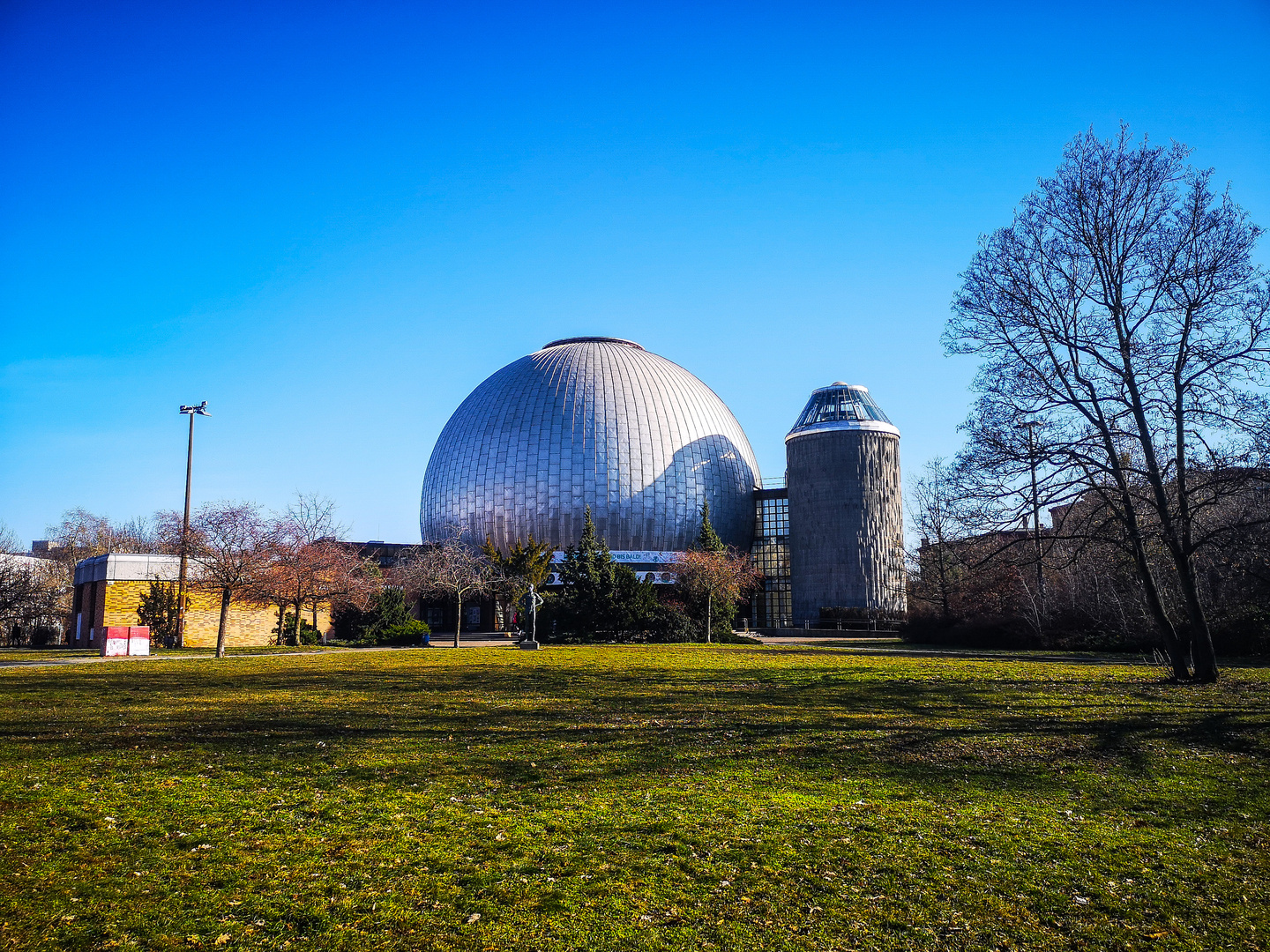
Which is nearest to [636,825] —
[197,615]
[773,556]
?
[197,615]

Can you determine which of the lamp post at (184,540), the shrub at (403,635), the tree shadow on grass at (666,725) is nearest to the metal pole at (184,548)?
the lamp post at (184,540)

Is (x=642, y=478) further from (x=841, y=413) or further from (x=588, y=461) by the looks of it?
(x=841, y=413)

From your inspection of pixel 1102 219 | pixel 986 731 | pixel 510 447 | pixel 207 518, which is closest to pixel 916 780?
pixel 986 731

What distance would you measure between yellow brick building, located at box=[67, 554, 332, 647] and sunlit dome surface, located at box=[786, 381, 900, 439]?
126ft

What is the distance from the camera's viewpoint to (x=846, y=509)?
Answer: 57312mm

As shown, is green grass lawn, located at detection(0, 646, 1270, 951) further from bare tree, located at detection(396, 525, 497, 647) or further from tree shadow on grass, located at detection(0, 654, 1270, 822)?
bare tree, located at detection(396, 525, 497, 647)

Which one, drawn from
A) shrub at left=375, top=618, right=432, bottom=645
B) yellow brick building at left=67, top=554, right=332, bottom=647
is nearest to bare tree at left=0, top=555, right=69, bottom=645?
yellow brick building at left=67, top=554, right=332, bottom=647

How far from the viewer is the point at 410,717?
11.9 metres

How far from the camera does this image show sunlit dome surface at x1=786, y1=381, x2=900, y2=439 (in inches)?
2291

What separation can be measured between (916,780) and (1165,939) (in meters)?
3.49

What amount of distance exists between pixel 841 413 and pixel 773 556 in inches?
504

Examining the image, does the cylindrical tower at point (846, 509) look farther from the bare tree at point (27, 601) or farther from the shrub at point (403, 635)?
the bare tree at point (27, 601)

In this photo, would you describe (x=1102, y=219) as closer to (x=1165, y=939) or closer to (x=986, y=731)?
(x=986, y=731)

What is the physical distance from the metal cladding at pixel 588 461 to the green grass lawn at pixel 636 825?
4481 centimetres
